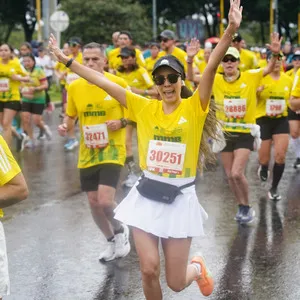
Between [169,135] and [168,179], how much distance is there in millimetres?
299

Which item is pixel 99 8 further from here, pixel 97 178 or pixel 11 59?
pixel 97 178

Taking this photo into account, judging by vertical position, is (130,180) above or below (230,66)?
below

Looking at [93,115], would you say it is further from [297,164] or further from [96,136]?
[297,164]

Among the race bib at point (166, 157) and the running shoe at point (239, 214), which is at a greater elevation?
the race bib at point (166, 157)

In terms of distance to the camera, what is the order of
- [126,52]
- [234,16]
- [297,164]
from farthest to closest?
[297,164] < [126,52] < [234,16]

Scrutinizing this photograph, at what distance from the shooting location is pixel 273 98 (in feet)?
34.0

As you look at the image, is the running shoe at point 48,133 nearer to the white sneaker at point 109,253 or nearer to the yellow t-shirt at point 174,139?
the white sneaker at point 109,253

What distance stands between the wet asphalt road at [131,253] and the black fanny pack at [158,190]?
1.13 m

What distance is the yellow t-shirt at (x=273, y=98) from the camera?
10.2m

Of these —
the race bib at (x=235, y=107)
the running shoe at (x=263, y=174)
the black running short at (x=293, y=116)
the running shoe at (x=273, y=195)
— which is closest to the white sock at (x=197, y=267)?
the race bib at (x=235, y=107)

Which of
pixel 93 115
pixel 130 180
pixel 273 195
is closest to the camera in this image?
pixel 93 115

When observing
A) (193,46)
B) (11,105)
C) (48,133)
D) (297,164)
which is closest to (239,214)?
(193,46)

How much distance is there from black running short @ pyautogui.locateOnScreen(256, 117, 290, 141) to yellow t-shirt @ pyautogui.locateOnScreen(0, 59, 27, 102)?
17.9ft

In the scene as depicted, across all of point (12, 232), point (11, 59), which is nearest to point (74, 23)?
point (11, 59)
